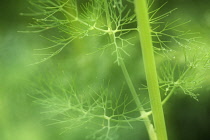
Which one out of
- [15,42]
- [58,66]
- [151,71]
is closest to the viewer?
[151,71]

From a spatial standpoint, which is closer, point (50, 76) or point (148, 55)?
point (148, 55)

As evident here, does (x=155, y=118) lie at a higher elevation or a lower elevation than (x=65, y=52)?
lower

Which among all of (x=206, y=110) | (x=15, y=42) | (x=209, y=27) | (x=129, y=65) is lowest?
(x=206, y=110)

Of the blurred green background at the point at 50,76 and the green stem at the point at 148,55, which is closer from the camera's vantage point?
the green stem at the point at 148,55

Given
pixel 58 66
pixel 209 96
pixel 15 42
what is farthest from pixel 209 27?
pixel 15 42

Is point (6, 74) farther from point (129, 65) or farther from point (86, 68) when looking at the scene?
point (129, 65)

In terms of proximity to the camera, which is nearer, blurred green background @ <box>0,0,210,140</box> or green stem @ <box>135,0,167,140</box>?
green stem @ <box>135,0,167,140</box>

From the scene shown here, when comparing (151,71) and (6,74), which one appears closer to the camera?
(151,71)

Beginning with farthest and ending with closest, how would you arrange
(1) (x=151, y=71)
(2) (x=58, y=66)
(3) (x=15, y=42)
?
(3) (x=15, y=42), (2) (x=58, y=66), (1) (x=151, y=71)
